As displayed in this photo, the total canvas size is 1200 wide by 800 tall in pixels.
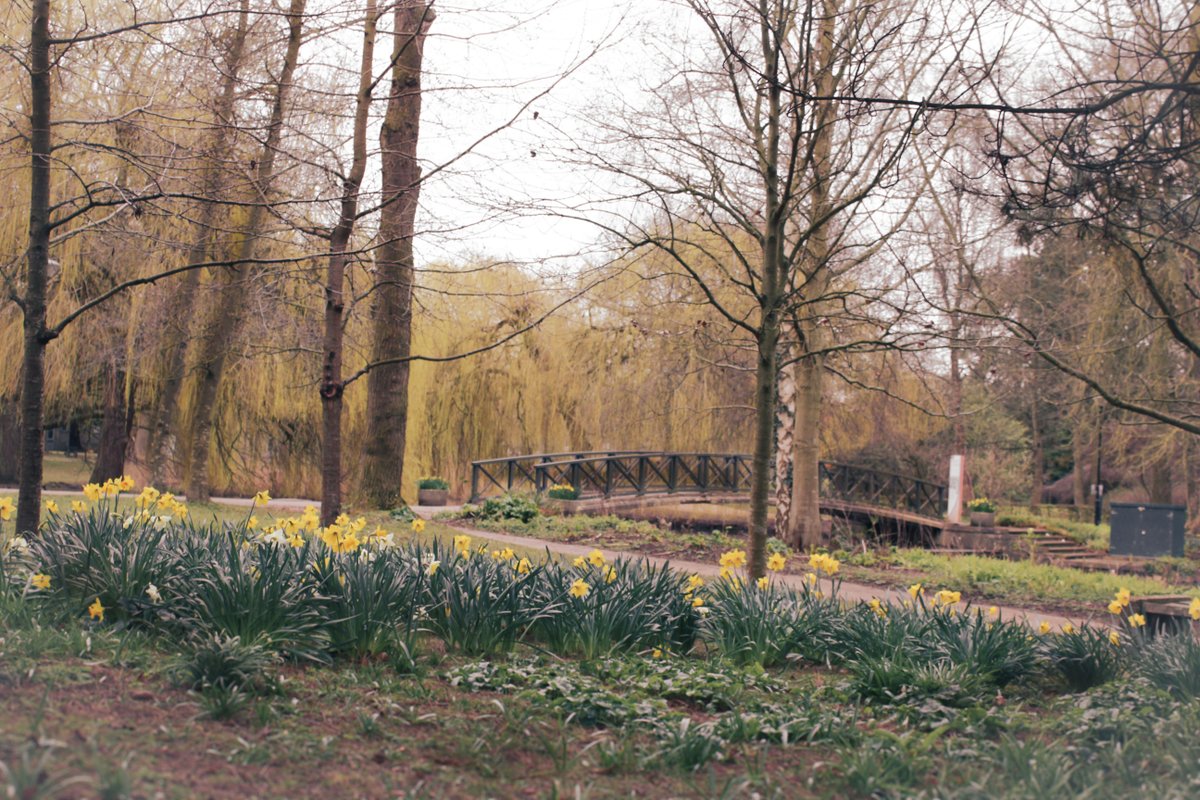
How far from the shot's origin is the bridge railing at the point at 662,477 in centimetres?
2488

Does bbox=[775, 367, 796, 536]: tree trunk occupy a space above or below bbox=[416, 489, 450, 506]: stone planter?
above

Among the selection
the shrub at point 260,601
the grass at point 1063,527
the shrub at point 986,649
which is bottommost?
the grass at point 1063,527

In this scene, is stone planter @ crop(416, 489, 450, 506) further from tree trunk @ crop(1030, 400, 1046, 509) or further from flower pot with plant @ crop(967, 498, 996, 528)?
tree trunk @ crop(1030, 400, 1046, 509)

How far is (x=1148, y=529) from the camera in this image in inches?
885

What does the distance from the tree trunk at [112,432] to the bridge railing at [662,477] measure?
285 inches

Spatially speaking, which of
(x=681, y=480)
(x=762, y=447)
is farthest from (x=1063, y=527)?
(x=762, y=447)

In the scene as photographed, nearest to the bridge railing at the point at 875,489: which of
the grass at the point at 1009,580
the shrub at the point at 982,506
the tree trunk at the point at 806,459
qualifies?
the shrub at the point at 982,506

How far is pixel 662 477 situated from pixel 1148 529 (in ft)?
35.6

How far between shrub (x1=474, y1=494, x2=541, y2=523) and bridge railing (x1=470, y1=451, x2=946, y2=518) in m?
3.79

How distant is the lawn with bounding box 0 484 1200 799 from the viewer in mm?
3650

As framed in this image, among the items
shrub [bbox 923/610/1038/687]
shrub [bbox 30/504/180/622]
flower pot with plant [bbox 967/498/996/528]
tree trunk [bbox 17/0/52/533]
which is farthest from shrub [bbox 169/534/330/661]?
flower pot with plant [bbox 967/498/996/528]

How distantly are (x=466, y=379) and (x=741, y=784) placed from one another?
25040 millimetres

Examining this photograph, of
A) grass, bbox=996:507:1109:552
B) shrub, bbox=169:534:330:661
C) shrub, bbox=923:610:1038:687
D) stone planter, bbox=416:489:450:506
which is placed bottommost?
grass, bbox=996:507:1109:552

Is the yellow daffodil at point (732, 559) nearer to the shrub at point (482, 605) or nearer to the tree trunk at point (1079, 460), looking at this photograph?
the shrub at point (482, 605)
